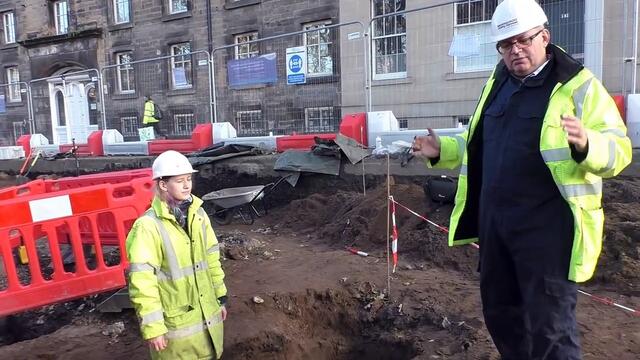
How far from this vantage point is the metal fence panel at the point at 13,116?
22.3 meters

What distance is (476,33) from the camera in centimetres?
980

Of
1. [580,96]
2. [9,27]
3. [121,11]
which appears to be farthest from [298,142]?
[9,27]

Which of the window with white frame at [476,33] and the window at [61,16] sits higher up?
the window at [61,16]

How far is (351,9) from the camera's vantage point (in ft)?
54.0

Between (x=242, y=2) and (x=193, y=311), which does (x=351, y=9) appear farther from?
(x=193, y=311)

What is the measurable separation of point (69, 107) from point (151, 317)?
2164 cm

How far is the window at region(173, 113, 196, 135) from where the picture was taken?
2058 centimetres

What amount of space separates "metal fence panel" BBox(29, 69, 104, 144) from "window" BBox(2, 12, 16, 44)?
6220 millimetres

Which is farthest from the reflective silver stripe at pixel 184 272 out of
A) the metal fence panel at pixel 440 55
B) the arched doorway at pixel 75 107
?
the arched doorway at pixel 75 107

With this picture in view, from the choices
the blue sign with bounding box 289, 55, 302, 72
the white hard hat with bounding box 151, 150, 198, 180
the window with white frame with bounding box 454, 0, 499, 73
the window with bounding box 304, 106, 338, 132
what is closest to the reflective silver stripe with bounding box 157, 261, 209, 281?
the white hard hat with bounding box 151, 150, 198, 180

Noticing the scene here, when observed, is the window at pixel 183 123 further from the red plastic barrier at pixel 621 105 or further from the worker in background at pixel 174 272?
the worker in background at pixel 174 272

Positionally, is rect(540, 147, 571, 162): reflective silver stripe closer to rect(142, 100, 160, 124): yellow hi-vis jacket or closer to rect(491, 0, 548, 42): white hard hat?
rect(491, 0, 548, 42): white hard hat

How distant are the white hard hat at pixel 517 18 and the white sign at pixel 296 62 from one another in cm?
1252

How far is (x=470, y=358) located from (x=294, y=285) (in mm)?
2302
